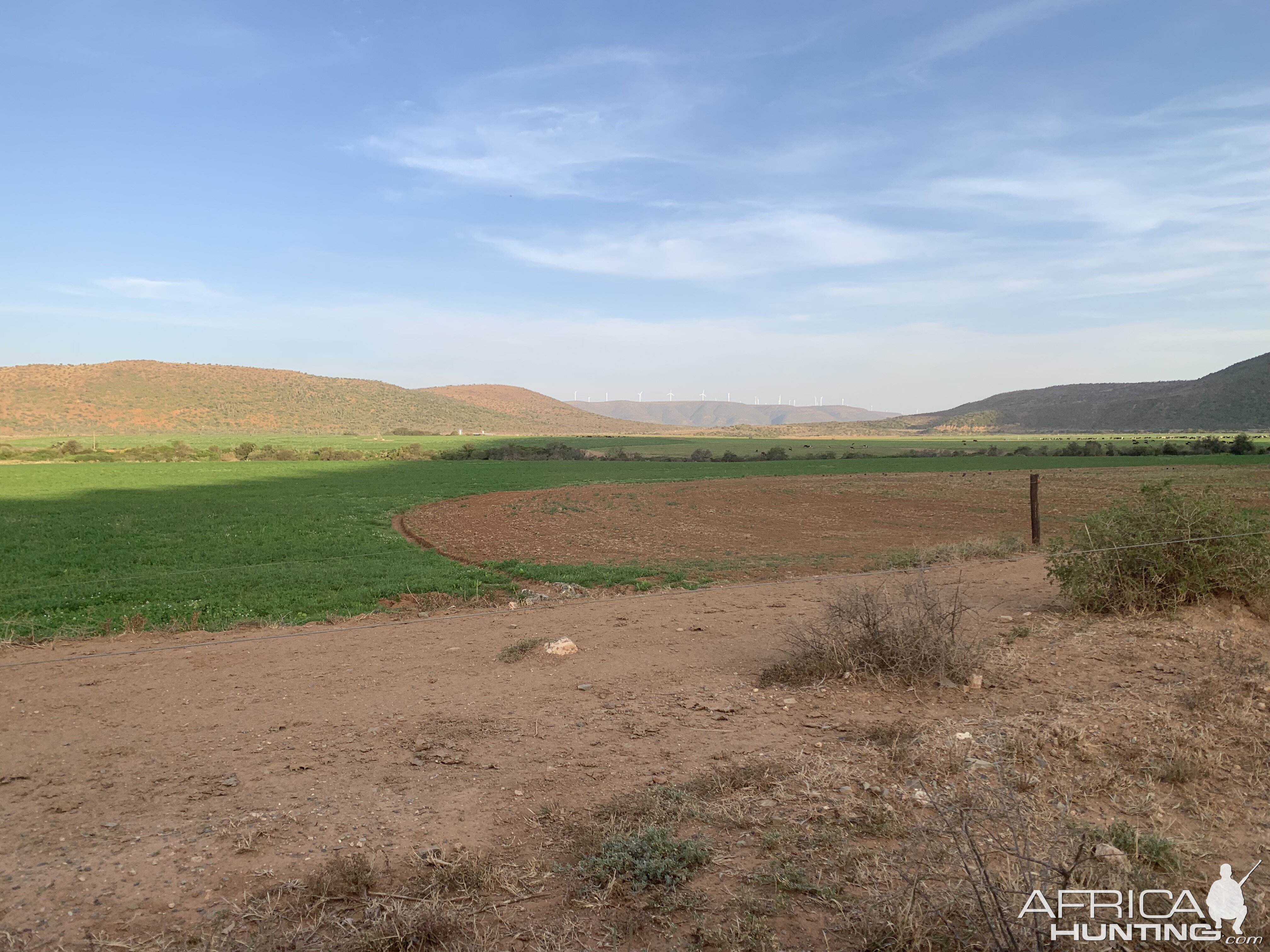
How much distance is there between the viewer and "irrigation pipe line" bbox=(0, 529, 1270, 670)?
8.68 metres

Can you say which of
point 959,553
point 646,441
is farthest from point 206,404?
point 959,553

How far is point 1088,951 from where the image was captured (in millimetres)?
2891

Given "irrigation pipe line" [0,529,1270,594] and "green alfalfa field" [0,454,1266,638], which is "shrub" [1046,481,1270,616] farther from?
"green alfalfa field" [0,454,1266,638]

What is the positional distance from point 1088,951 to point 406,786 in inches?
163

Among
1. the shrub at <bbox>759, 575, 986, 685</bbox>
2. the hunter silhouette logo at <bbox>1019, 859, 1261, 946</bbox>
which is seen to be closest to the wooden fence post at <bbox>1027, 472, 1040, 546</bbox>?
the shrub at <bbox>759, 575, 986, 685</bbox>

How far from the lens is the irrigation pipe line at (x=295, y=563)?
8.57m

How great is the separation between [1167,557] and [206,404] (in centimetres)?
17452

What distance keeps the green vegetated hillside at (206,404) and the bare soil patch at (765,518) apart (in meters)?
131

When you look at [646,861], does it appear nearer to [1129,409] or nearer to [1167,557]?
[1167,557]

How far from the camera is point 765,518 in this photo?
1070 inches

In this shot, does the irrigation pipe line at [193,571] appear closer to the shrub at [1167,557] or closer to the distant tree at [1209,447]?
the shrub at [1167,557]

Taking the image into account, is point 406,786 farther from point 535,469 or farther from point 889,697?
point 535,469

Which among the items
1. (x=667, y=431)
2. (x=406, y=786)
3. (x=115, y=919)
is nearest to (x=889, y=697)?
(x=406, y=786)

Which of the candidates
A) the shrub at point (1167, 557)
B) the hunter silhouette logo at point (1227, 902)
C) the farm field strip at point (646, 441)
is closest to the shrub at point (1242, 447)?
the farm field strip at point (646, 441)
